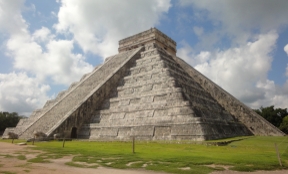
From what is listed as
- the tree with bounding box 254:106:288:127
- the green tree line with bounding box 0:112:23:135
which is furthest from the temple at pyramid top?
the green tree line with bounding box 0:112:23:135

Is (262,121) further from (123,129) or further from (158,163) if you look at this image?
(158,163)

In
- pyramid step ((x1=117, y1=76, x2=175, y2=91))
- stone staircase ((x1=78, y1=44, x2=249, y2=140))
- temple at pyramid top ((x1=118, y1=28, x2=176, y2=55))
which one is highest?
temple at pyramid top ((x1=118, y1=28, x2=176, y2=55))

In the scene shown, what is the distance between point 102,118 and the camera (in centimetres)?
1694

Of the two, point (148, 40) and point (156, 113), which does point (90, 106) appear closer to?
point (156, 113)

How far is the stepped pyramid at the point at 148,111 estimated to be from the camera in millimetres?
13414

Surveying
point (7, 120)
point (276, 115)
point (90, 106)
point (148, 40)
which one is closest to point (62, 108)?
point (90, 106)

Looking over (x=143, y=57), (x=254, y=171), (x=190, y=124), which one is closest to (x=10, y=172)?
(x=254, y=171)

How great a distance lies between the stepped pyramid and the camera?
13.4 metres

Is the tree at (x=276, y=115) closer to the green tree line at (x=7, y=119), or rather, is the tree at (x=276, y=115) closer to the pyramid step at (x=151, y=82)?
the pyramid step at (x=151, y=82)

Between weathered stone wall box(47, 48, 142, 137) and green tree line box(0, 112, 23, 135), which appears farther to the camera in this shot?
green tree line box(0, 112, 23, 135)

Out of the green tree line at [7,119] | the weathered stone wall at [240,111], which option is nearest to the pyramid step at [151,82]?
the weathered stone wall at [240,111]

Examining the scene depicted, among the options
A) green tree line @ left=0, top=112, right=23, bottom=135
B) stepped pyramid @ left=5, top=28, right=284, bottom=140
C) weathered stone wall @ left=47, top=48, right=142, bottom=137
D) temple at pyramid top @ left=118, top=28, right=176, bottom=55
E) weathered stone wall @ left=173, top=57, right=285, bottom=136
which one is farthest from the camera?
green tree line @ left=0, top=112, right=23, bottom=135

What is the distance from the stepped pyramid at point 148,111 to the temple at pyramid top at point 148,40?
641cm

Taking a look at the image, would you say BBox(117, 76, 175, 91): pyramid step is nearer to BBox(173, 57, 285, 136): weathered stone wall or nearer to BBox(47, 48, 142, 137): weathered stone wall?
BBox(47, 48, 142, 137): weathered stone wall
